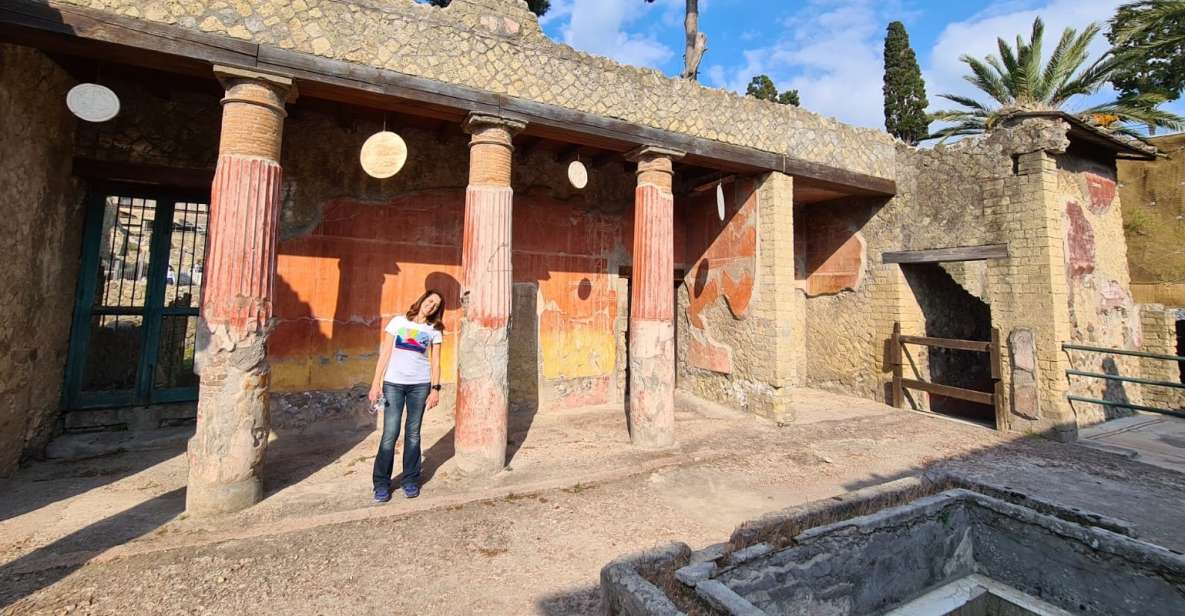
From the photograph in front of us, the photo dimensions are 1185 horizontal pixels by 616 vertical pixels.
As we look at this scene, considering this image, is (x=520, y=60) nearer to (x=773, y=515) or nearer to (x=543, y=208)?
(x=543, y=208)

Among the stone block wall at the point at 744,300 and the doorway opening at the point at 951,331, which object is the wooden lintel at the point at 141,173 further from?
the doorway opening at the point at 951,331

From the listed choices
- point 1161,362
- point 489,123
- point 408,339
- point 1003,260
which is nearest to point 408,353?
point 408,339

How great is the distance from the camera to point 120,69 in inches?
180

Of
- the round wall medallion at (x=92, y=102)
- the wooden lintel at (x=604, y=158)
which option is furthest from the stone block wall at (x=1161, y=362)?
the round wall medallion at (x=92, y=102)

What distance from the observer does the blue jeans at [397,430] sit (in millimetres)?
3908

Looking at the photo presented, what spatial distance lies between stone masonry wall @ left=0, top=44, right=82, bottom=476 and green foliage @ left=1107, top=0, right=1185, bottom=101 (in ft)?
67.1

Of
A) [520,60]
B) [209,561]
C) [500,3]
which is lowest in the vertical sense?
[209,561]

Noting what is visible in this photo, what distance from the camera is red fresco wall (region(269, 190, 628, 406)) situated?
570 cm

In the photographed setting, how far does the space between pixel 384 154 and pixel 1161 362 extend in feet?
44.1

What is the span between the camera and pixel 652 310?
18.4 feet

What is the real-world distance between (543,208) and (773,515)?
5.31 meters

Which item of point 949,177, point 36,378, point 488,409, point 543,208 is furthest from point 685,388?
point 36,378

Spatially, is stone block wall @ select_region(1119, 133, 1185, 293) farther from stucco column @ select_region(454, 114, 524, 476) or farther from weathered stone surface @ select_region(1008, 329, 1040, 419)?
stucco column @ select_region(454, 114, 524, 476)

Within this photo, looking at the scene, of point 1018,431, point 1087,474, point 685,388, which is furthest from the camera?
point 685,388
